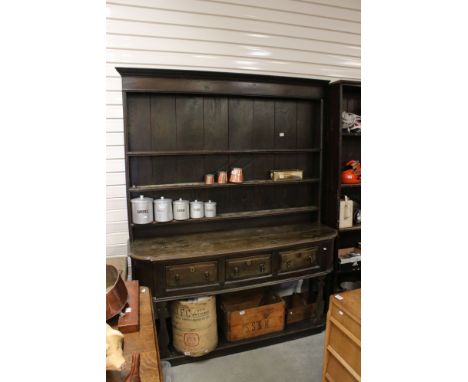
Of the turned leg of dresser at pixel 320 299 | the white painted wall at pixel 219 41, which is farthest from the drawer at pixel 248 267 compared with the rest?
the white painted wall at pixel 219 41

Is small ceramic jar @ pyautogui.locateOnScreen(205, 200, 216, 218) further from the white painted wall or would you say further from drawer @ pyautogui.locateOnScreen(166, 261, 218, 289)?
the white painted wall

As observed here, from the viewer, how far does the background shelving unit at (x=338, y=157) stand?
3.08 meters

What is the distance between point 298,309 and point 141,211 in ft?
5.86

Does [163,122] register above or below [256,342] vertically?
above

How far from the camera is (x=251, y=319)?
2.76 m

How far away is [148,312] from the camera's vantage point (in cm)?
164

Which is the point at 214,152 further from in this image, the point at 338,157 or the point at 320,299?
the point at 320,299

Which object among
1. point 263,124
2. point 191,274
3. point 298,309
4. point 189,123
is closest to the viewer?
point 191,274

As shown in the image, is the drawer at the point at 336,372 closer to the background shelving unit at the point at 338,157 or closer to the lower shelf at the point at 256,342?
the lower shelf at the point at 256,342

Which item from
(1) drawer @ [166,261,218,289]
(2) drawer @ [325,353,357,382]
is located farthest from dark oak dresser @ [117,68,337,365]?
(2) drawer @ [325,353,357,382]

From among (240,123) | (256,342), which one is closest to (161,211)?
(240,123)

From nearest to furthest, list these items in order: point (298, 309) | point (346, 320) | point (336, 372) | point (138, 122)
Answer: point (346, 320) < point (336, 372) < point (138, 122) < point (298, 309)

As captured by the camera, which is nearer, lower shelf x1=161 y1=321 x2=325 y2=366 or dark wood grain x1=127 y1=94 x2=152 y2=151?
lower shelf x1=161 y1=321 x2=325 y2=366

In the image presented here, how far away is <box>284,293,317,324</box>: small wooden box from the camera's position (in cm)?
300
